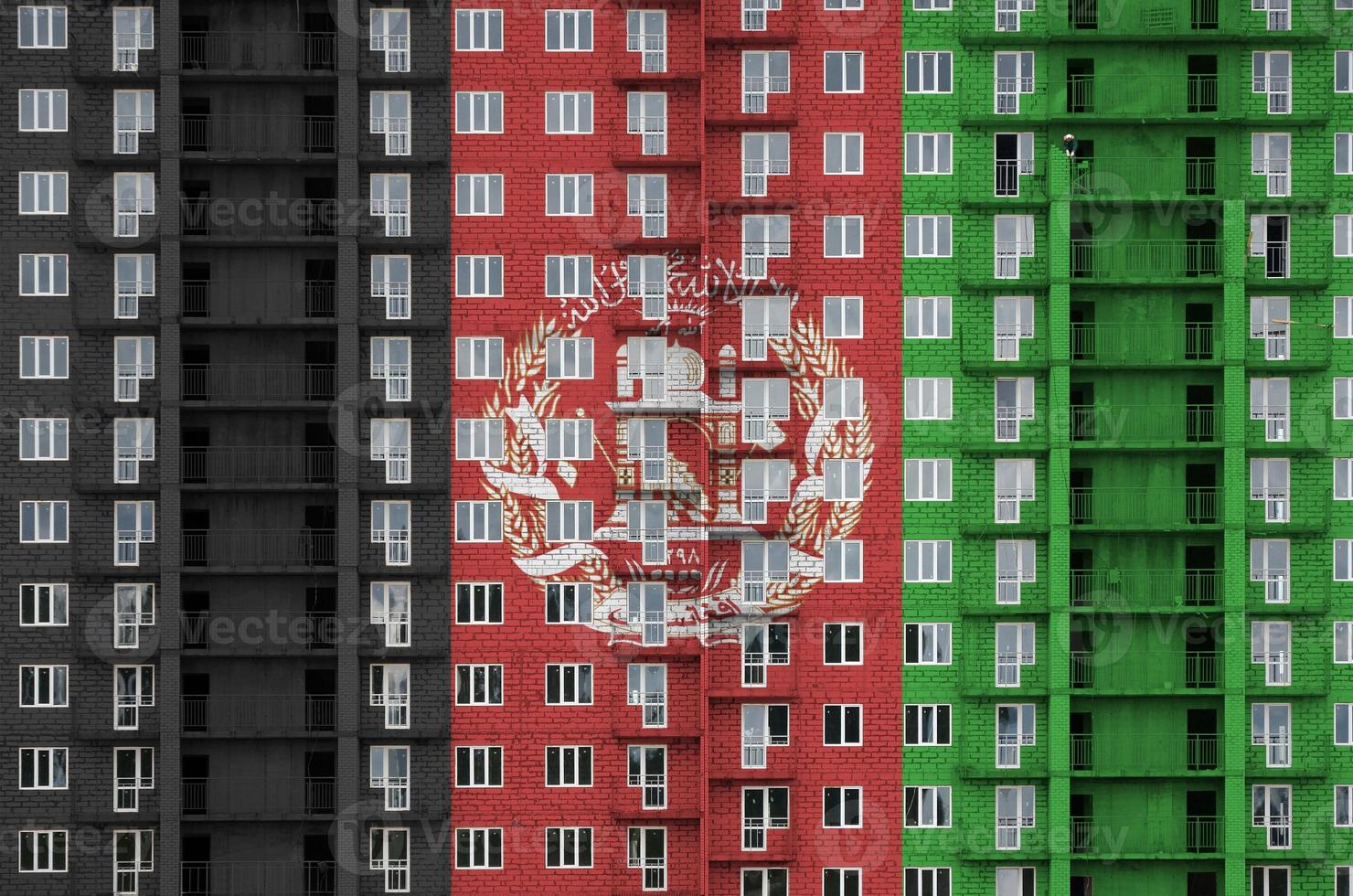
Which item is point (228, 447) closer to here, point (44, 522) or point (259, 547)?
point (259, 547)

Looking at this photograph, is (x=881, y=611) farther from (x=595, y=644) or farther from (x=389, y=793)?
(x=389, y=793)

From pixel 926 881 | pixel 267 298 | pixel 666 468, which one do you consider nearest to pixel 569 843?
pixel 926 881

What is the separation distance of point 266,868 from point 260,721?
19.8 feet

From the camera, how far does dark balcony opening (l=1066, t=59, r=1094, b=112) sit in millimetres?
66500

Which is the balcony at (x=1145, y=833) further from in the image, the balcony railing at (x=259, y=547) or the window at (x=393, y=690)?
the balcony railing at (x=259, y=547)

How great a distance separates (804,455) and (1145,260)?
16.5 meters

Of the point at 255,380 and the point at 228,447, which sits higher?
the point at 255,380

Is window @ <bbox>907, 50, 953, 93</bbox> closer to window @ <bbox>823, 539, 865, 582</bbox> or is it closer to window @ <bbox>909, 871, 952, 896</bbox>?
window @ <bbox>823, 539, 865, 582</bbox>

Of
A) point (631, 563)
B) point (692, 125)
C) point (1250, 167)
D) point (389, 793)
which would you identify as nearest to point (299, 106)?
point (692, 125)

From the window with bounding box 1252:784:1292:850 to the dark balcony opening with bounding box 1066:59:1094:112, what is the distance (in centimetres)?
2811

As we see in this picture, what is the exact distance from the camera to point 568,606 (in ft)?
216

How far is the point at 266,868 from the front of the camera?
64562mm

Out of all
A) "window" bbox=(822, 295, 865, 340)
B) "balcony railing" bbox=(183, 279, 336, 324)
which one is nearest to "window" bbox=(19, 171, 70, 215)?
"balcony railing" bbox=(183, 279, 336, 324)

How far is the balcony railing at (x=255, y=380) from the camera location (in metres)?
65.4
